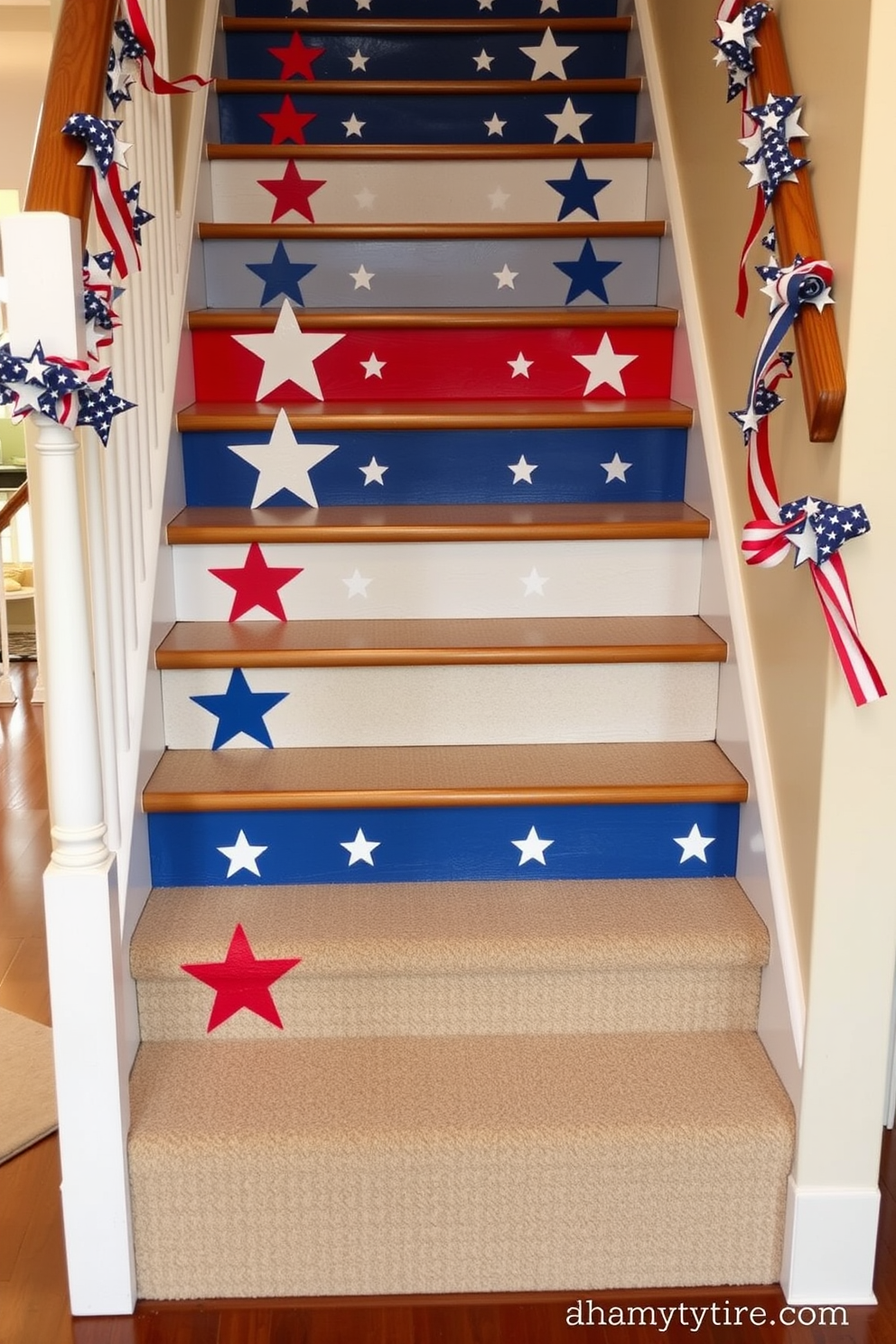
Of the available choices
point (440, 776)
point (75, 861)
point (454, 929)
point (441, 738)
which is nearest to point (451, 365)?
point (441, 738)

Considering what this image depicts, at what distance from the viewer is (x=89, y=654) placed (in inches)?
62.0

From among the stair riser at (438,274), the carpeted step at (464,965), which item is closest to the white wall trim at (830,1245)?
the carpeted step at (464,965)

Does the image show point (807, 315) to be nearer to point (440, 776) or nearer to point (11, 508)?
point (440, 776)

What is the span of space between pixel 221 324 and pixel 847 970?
5.51 ft

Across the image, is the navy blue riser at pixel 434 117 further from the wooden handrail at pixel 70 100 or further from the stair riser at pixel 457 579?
the wooden handrail at pixel 70 100

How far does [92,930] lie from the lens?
1.63 metres

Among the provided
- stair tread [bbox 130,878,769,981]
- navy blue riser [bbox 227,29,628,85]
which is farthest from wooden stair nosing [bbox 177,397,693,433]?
navy blue riser [bbox 227,29,628,85]

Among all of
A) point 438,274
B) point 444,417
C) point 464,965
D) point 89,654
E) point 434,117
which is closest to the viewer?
point 89,654

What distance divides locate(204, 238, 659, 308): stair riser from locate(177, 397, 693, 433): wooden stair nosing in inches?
15.5

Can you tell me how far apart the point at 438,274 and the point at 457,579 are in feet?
2.69

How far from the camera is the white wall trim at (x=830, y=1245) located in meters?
1.75

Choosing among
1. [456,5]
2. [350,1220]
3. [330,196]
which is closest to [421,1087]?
[350,1220]

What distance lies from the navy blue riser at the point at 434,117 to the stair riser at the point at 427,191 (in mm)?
159

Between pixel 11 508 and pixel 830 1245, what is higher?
pixel 11 508
